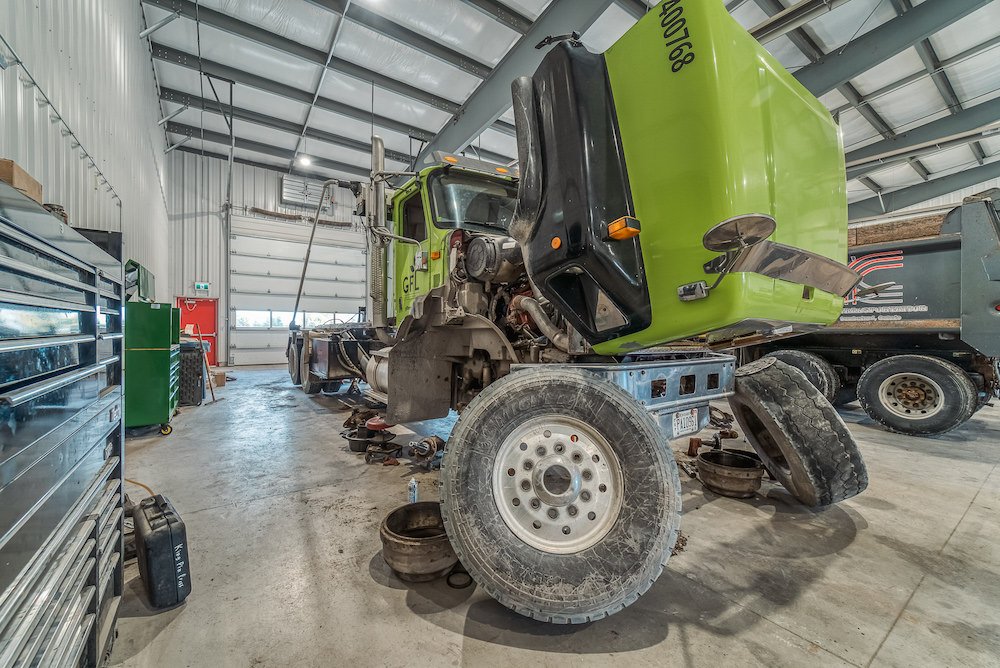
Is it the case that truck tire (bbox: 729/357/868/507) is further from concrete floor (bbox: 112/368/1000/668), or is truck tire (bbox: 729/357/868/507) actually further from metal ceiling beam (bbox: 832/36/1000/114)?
metal ceiling beam (bbox: 832/36/1000/114)

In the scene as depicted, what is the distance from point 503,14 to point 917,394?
7.28 metres

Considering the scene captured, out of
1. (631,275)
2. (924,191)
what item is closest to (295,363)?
(631,275)

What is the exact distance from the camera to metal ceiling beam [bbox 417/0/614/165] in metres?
5.11

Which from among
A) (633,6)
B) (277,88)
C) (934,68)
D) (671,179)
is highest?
(277,88)

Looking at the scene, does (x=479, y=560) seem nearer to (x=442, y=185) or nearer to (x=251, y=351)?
(x=442, y=185)

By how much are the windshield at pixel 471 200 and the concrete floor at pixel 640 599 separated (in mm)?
2221

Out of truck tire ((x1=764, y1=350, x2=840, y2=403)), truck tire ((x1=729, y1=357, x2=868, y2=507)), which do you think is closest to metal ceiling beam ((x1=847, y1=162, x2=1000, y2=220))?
truck tire ((x1=764, y1=350, x2=840, y2=403))

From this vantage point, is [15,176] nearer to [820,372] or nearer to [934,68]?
[820,372]

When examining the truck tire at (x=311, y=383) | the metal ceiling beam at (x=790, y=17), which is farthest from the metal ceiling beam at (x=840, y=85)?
the truck tire at (x=311, y=383)

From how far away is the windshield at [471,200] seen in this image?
3.55 metres

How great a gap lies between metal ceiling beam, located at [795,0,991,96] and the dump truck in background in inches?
94.0

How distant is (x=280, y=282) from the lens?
41.4 ft

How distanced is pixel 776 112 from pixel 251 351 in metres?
13.5

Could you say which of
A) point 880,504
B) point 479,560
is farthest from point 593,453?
point 880,504
